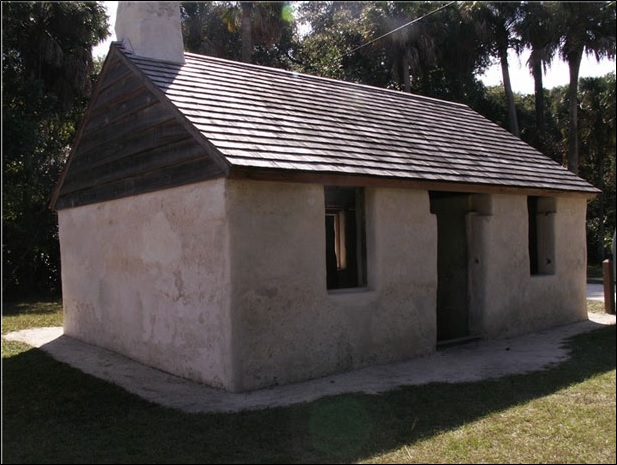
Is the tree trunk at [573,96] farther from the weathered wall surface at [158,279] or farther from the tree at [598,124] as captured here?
the weathered wall surface at [158,279]

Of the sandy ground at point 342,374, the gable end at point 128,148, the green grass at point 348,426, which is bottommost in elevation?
the sandy ground at point 342,374

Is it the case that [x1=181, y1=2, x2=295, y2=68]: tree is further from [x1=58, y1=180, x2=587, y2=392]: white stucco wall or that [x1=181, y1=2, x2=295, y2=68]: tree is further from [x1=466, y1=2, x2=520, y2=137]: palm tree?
[x1=58, y1=180, x2=587, y2=392]: white stucco wall

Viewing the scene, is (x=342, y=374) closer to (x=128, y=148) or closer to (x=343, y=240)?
(x=343, y=240)

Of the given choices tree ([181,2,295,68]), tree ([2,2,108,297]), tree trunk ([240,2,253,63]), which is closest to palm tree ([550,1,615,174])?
tree ([181,2,295,68])

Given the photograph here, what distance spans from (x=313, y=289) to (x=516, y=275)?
15.3 ft

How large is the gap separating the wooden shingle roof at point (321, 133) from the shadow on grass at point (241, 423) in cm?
275

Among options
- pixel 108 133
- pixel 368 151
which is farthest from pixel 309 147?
pixel 108 133

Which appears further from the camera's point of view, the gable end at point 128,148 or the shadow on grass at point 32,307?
the shadow on grass at point 32,307

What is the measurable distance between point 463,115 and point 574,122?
12.0 m

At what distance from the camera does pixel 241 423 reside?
5816mm

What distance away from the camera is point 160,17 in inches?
399

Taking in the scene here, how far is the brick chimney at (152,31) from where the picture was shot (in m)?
9.93

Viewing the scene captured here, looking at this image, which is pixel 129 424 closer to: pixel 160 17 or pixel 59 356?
pixel 59 356

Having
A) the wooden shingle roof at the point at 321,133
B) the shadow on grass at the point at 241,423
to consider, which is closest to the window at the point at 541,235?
the wooden shingle roof at the point at 321,133
